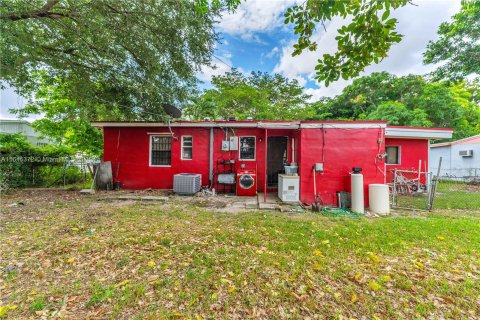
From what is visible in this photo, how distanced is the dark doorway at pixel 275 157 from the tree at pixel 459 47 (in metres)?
12.5

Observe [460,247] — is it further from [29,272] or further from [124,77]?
[124,77]

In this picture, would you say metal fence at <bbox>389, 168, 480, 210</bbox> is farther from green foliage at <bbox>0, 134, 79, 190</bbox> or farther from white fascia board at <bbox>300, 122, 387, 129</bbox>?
green foliage at <bbox>0, 134, 79, 190</bbox>

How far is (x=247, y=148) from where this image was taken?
790cm

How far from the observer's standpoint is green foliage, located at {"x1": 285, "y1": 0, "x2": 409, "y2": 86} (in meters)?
2.04

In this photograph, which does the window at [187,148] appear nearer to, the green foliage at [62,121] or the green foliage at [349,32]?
the green foliage at [62,121]

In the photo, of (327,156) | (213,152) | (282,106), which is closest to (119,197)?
(213,152)

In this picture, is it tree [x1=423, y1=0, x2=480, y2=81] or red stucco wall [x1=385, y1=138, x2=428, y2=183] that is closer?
red stucco wall [x1=385, y1=138, x2=428, y2=183]

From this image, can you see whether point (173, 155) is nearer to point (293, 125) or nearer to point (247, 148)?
point (247, 148)

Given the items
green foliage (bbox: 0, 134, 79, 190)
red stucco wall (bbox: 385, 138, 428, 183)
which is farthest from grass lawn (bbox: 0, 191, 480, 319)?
red stucco wall (bbox: 385, 138, 428, 183)

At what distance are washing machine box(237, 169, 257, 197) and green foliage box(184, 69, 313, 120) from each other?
782cm

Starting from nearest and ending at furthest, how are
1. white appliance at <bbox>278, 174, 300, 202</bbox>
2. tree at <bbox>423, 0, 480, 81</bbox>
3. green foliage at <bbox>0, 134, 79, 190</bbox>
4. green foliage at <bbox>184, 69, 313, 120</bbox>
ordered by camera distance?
white appliance at <bbox>278, 174, 300, 202</bbox> < green foliage at <bbox>0, 134, 79, 190</bbox> < tree at <bbox>423, 0, 480, 81</bbox> < green foliage at <bbox>184, 69, 313, 120</bbox>

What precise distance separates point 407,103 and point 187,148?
17326 millimetres

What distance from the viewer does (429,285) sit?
2.26 m

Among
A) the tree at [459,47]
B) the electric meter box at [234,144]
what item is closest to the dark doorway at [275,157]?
the electric meter box at [234,144]
